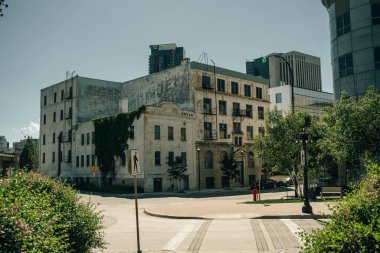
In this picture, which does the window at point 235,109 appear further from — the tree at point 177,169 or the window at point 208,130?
the tree at point 177,169

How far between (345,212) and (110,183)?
43.6m

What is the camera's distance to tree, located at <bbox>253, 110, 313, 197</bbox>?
26.8m

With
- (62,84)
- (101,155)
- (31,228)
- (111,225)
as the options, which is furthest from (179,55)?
(31,228)

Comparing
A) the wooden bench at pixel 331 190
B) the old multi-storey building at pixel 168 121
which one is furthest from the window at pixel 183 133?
the wooden bench at pixel 331 190

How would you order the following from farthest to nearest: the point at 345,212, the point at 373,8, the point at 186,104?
the point at 186,104, the point at 373,8, the point at 345,212

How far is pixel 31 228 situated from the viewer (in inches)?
220

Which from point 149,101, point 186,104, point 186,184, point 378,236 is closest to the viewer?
point 378,236

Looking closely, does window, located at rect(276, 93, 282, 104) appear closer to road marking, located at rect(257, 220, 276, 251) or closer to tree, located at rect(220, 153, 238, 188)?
tree, located at rect(220, 153, 238, 188)

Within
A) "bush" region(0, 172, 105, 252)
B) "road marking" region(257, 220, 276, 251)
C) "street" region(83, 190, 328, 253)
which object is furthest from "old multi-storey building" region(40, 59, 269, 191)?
"bush" region(0, 172, 105, 252)

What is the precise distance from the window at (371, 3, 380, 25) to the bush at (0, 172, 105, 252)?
107 feet

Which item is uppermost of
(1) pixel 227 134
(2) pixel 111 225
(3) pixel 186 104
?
(3) pixel 186 104

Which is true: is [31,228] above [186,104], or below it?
below

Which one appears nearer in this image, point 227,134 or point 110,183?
point 110,183

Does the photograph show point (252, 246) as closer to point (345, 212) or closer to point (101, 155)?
point (345, 212)
